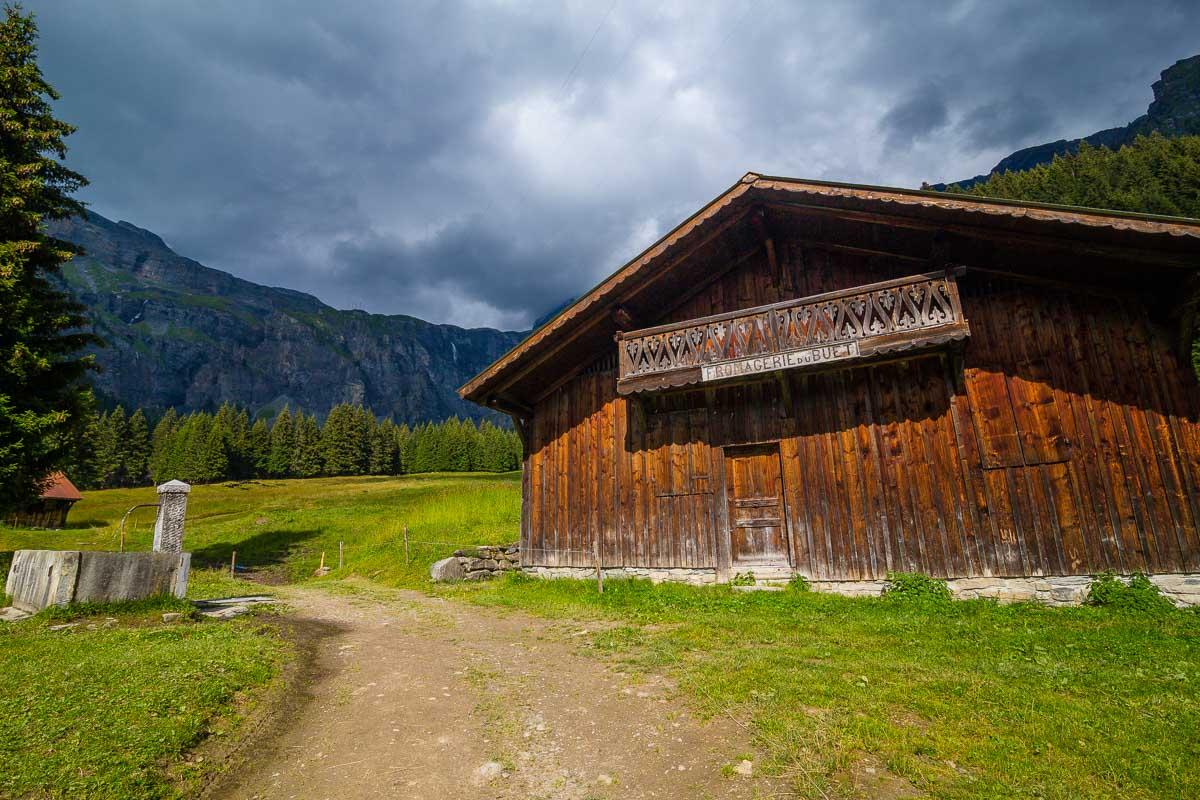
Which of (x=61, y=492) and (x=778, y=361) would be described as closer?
(x=778, y=361)

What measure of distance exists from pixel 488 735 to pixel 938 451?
10.4 meters

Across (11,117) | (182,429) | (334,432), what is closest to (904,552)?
(11,117)

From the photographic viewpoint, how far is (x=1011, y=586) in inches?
418

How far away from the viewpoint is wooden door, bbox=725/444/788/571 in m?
12.8

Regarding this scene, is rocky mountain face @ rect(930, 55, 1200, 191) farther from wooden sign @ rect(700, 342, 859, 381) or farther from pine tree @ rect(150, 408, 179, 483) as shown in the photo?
pine tree @ rect(150, 408, 179, 483)

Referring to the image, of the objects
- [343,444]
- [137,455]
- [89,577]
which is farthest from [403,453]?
[89,577]

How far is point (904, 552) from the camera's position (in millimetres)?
11500

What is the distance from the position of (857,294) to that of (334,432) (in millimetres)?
102478

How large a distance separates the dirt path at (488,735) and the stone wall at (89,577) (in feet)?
16.3

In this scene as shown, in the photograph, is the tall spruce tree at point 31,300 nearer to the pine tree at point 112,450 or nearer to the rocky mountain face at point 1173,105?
the pine tree at point 112,450

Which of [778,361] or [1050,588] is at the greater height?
[778,361]

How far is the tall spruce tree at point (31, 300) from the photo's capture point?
16672 mm

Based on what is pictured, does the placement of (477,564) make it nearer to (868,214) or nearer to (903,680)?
(903,680)

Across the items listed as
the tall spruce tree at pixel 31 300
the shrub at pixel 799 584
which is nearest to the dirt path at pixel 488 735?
the shrub at pixel 799 584
